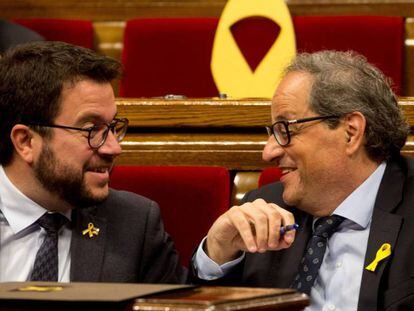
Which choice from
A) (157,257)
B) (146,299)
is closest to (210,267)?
(157,257)

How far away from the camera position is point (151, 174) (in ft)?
3.03

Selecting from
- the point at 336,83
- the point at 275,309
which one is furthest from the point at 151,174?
the point at 275,309

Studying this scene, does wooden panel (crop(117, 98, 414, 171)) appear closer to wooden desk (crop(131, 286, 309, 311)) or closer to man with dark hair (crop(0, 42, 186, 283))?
man with dark hair (crop(0, 42, 186, 283))

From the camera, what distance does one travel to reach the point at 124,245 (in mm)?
859

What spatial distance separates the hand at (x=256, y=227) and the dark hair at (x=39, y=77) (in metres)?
0.21

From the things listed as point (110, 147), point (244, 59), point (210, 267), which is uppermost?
point (244, 59)

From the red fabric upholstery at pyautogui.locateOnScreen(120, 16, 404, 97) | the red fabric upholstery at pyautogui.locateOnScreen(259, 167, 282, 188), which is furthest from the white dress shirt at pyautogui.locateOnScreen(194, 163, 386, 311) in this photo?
the red fabric upholstery at pyautogui.locateOnScreen(120, 16, 404, 97)

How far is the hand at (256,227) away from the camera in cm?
71

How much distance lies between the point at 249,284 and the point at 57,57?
0.29m

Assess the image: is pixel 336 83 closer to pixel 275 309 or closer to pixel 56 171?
pixel 56 171

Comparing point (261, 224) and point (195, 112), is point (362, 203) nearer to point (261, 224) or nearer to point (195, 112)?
point (261, 224)

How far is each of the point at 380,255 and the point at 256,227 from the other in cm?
12

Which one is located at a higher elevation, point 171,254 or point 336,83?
point 336,83

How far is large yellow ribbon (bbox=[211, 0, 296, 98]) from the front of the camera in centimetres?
115
